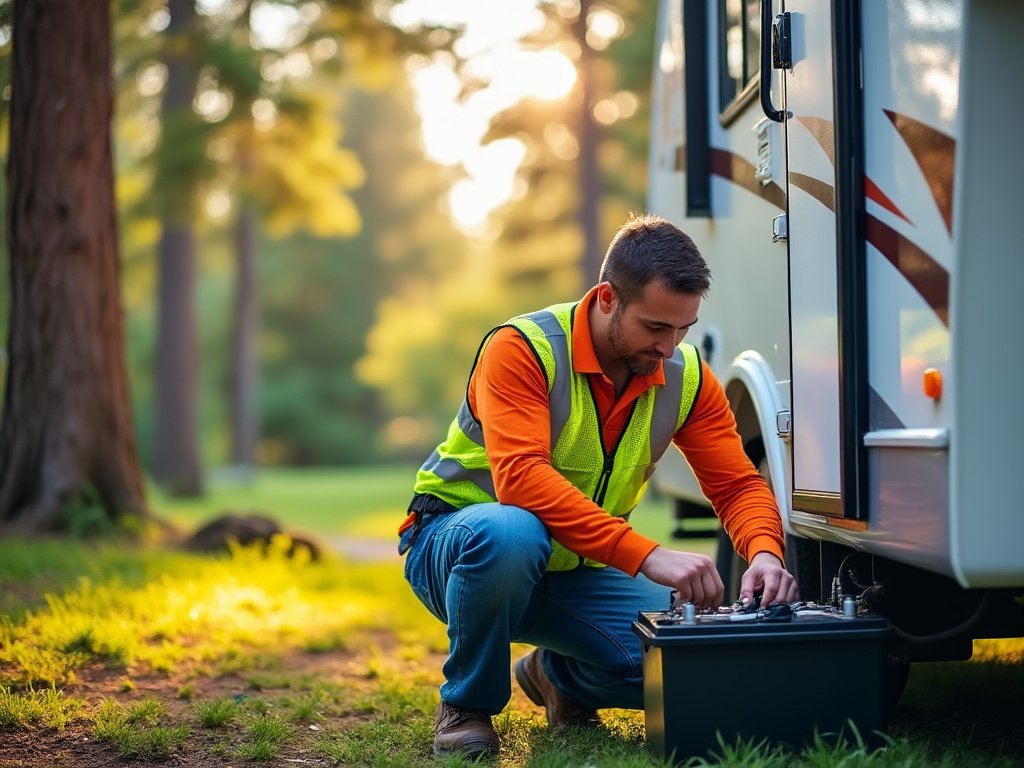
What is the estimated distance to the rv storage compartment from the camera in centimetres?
270

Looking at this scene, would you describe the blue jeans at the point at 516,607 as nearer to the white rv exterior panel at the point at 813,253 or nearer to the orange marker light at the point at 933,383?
the white rv exterior panel at the point at 813,253

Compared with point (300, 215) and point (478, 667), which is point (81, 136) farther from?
point (300, 215)

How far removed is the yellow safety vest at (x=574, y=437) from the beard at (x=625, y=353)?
13 cm

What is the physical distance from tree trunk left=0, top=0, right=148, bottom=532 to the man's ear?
16.9ft

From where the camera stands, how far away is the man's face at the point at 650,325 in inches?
121

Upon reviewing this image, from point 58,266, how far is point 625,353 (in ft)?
17.4

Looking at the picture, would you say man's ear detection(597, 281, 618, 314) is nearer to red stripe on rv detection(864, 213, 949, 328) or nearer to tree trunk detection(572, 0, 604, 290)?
red stripe on rv detection(864, 213, 949, 328)

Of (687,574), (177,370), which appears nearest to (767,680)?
(687,574)

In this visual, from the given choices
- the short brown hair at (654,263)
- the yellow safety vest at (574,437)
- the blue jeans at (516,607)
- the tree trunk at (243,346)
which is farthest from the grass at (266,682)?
the tree trunk at (243,346)

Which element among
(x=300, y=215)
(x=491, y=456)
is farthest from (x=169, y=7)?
(x=491, y=456)

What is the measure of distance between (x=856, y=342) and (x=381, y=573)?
17.9 feet

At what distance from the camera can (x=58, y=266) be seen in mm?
7391

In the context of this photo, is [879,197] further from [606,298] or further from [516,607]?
[516,607]

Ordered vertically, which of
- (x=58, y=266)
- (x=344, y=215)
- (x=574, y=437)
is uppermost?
(x=344, y=215)
